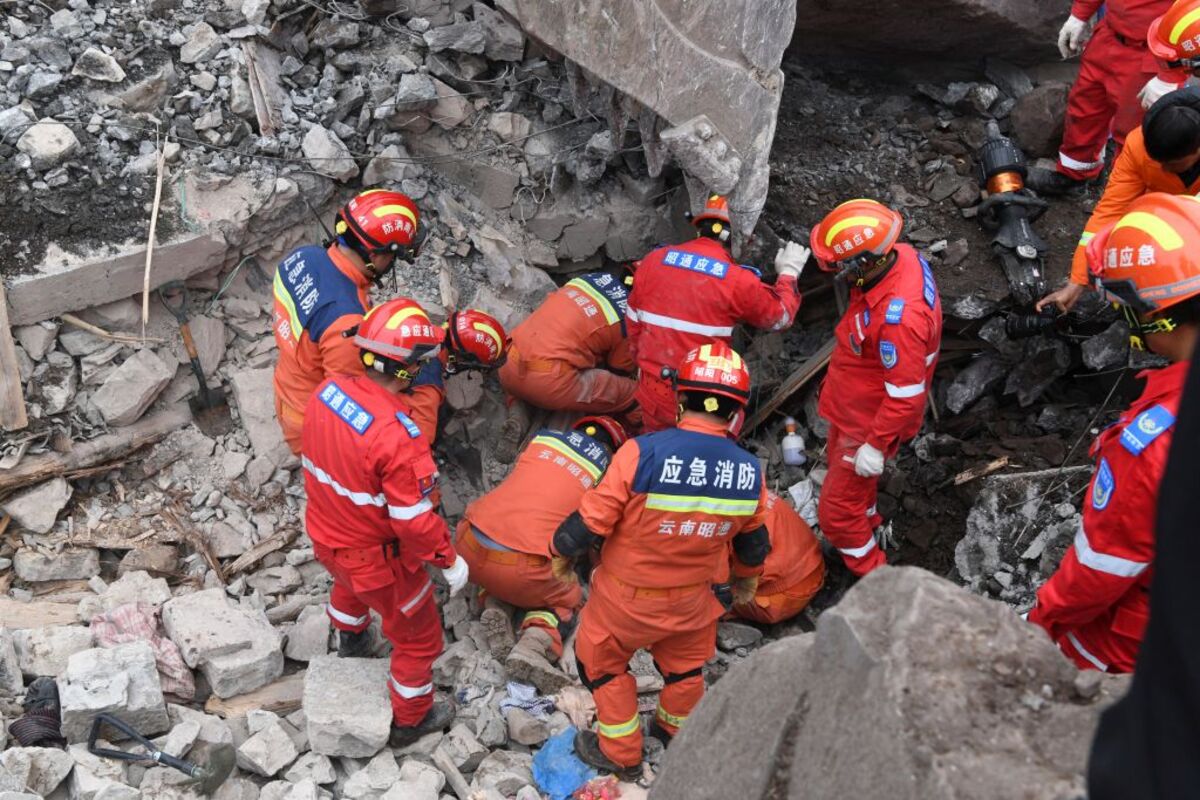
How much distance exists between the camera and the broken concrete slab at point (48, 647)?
4.79m

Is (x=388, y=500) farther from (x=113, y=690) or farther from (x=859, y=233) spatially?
(x=859, y=233)

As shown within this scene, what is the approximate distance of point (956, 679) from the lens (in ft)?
7.07

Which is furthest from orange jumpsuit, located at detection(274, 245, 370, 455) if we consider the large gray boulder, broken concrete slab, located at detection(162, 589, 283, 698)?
the large gray boulder

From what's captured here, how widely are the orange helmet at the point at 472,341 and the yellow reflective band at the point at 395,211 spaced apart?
0.69 metres

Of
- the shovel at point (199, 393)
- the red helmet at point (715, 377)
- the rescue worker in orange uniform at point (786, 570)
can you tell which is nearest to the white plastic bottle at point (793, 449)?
the rescue worker in orange uniform at point (786, 570)

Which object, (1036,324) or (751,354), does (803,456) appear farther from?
(1036,324)

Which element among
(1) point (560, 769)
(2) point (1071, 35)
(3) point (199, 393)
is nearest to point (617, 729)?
(1) point (560, 769)

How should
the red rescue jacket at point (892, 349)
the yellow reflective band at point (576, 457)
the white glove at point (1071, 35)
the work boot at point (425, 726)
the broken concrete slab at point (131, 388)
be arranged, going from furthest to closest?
the white glove at point (1071, 35) → the broken concrete slab at point (131, 388) → the yellow reflective band at point (576, 457) → the red rescue jacket at point (892, 349) → the work boot at point (425, 726)

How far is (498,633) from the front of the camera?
5.44 m

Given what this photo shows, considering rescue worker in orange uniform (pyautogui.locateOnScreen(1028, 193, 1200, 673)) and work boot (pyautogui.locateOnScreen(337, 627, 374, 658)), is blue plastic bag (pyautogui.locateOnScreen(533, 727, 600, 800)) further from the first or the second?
rescue worker in orange uniform (pyautogui.locateOnScreen(1028, 193, 1200, 673))

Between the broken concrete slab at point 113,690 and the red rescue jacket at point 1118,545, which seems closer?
the red rescue jacket at point 1118,545

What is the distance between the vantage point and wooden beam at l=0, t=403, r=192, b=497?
550cm

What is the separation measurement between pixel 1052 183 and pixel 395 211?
4084 millimetres

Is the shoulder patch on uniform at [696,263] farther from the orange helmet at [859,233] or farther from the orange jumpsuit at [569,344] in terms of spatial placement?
the orange helmet at [859,233]
